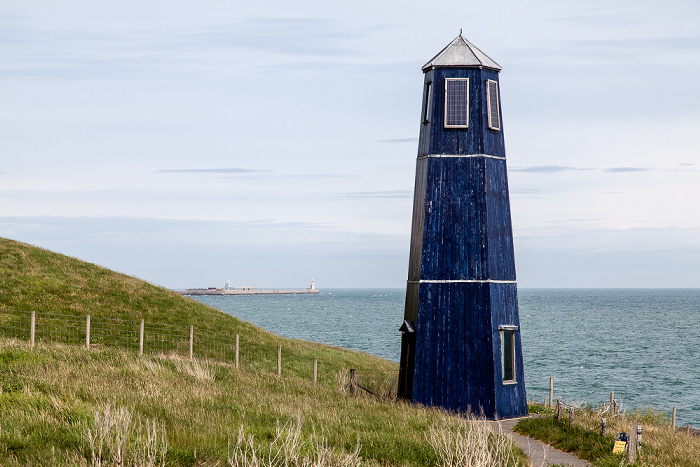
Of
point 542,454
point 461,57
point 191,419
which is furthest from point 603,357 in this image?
point 191,419

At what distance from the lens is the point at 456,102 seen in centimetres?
2519

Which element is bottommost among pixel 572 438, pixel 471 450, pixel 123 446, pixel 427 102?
pixel 572 438

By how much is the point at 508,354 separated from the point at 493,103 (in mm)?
8754

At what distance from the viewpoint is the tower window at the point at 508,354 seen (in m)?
25.1

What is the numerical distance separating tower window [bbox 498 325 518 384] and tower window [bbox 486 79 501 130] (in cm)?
703

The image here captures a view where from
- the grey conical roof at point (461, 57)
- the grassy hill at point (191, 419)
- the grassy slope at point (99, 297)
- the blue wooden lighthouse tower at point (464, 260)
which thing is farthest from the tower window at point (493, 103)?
the grassy slope at point (99, 297)

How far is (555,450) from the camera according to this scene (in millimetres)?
19766

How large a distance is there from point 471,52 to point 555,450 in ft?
44.6

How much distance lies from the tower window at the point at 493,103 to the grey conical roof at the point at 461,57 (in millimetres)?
622

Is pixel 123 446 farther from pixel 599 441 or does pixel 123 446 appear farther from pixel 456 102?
pixel 456 102

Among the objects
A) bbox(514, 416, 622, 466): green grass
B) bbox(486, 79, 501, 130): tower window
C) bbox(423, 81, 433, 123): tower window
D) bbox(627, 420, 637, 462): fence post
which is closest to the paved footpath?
bbox(514, 416, 622, 466): green grass

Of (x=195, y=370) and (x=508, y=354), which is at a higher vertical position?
(x=508, y=354)

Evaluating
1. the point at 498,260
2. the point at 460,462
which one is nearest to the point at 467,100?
the point at 498,260

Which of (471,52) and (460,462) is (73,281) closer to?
(471,52)
